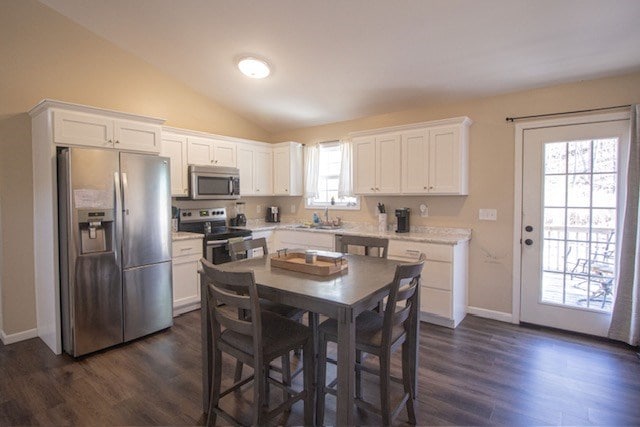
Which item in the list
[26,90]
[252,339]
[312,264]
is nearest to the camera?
[252,339]

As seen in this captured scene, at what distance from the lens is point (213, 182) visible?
14.2 ft

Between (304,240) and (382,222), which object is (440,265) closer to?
(382,222)

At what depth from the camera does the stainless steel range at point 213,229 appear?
12.9 ft

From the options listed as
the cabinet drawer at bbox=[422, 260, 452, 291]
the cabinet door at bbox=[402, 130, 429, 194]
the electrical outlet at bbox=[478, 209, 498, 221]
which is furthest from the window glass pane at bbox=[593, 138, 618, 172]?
the cabinet drawer at bbox=[422, 260, 452, 291]

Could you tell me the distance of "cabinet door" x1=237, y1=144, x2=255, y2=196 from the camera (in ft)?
15.7

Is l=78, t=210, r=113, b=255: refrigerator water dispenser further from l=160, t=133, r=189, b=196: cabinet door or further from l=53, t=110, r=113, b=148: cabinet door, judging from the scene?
l=160, t=133, r=189, b=196: cabinet door

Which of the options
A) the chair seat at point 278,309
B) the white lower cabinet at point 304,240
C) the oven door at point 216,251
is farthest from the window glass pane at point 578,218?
the oven door at point 216,251

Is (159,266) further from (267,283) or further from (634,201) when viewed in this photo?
(634,201)

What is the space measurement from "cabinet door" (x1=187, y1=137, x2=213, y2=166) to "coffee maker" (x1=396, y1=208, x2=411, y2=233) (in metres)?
2.47

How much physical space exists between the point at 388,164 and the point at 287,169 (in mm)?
1711

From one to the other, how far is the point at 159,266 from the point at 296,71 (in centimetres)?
247

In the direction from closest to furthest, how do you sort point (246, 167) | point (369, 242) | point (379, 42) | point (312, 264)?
point (312, 264), point (369, 242), point (379, 42), point (246, 167)

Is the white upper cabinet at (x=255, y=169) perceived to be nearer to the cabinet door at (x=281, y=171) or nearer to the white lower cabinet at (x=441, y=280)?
the cabinet door at (x=281, y=171)

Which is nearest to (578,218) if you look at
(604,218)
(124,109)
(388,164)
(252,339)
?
(604,218)
